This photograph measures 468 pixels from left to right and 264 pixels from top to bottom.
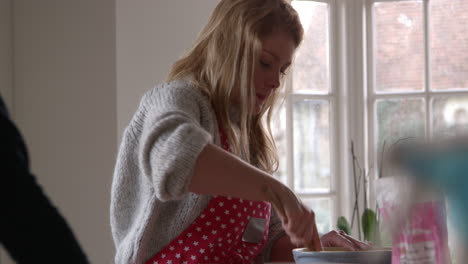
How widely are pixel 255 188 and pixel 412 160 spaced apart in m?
0.31

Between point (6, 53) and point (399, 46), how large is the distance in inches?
69.9

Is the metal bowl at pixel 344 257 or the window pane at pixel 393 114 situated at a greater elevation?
the window pane at pixel 393 114

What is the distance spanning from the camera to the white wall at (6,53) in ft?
7.44

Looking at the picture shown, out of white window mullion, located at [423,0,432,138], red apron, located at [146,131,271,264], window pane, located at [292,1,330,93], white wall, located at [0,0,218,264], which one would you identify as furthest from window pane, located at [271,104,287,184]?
red apron, located at [146,131,271,264]

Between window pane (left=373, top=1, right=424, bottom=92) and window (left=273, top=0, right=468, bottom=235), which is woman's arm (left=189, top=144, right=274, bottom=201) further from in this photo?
window pane (left=373, top=1, right=424, bottom=92)

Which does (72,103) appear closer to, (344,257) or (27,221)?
(344,257)

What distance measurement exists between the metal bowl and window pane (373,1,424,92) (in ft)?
7.74

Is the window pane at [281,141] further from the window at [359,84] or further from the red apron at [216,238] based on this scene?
the red apron at [216,238]

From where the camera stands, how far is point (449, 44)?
3.15 metres

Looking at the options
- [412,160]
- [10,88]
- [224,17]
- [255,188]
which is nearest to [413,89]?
[10,88]

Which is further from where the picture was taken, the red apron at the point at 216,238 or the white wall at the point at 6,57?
the white wall at the point at 6,57

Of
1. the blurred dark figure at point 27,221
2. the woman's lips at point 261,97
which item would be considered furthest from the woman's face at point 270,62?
the blurred dark figure at point 27,221

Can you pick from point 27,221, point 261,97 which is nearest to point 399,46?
point 261,97

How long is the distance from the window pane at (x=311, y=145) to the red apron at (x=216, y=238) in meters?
2.06
